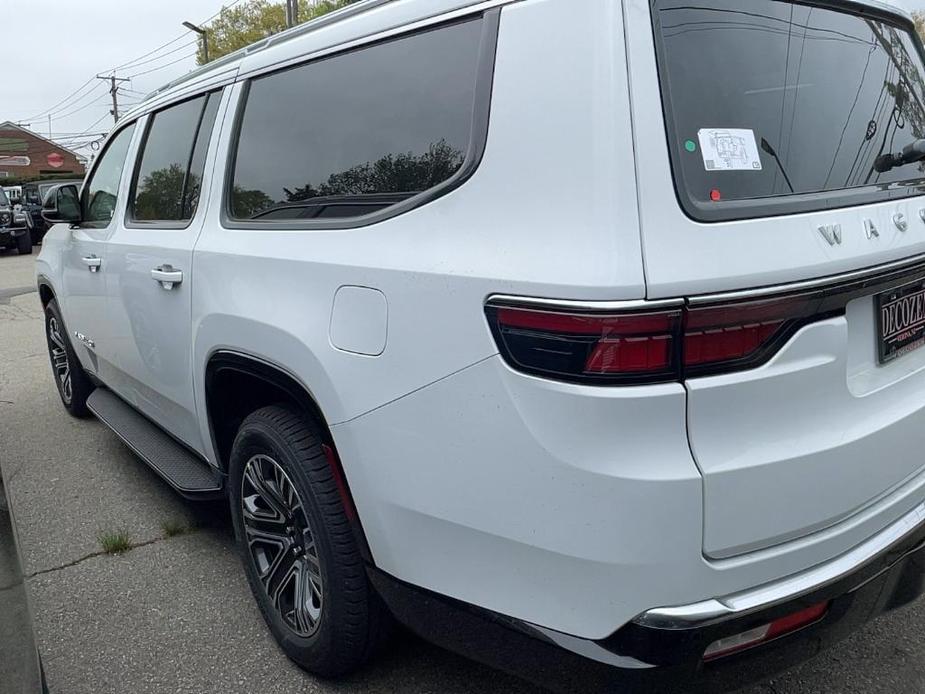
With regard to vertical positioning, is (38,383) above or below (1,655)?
below

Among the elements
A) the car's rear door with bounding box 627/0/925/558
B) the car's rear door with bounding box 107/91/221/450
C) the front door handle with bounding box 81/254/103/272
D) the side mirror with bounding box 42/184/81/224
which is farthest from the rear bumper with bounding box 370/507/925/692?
the side mirror with bounding box 42/184/81/224

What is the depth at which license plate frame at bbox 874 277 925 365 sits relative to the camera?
178 centimetres

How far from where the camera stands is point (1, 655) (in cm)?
150

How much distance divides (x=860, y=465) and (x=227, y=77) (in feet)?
7.98

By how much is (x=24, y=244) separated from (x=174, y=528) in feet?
65.7

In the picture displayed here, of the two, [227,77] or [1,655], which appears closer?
[1,655]

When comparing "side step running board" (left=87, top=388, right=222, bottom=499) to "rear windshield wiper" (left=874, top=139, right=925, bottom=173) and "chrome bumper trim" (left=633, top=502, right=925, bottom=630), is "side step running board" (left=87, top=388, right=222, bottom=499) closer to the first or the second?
"chrome bumper trim" (left=633, top=502, right=925, bottom=630)

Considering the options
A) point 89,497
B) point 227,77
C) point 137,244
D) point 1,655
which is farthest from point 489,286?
point 89,497

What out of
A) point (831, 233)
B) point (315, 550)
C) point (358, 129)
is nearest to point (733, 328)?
point (831, 233)

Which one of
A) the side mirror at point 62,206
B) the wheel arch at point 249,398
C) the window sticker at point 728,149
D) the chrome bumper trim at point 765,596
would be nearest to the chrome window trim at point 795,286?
the window sticker at point 728,149

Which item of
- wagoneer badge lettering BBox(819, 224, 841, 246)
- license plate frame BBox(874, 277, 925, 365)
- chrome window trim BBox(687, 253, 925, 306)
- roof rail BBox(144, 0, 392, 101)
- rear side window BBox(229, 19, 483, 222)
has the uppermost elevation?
roof rail BBox(144, 0, 392, 101)

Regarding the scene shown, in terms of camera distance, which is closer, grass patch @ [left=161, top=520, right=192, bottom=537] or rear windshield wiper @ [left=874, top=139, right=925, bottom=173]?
rear windshield wiper @ [left=874, top=139, right=925, bottom=173]

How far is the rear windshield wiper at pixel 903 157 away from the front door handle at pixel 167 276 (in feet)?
7.45

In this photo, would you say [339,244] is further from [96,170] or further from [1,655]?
[96,170]
